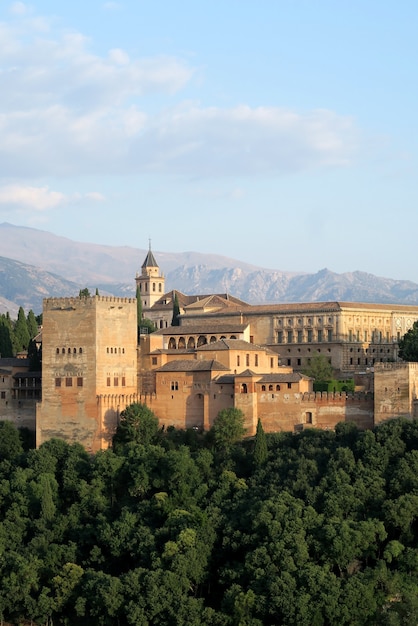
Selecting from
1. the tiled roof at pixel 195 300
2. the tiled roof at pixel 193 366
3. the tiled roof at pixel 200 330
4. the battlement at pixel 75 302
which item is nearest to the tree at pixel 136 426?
the tiled roof at pixel 193 366

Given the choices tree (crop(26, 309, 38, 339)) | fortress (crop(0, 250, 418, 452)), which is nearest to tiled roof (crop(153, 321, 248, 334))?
fortress (crop(0, 250, 418, 452))

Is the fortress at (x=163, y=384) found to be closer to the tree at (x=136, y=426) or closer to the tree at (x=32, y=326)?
the tree at (x=136, y=426)

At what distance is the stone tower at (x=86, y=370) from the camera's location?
60500 millimetres

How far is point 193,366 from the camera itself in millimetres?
61188

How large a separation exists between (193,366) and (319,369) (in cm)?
1112

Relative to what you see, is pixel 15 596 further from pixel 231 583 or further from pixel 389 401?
pixel 389 401

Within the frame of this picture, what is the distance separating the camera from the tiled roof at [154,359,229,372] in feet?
200

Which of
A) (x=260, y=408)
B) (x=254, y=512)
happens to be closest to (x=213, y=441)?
(x=260, y=408)

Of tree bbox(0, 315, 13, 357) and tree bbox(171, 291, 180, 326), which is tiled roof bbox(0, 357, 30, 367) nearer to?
tree bbox(0, 315, 13, 357)

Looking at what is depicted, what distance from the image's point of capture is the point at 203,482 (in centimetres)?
5609

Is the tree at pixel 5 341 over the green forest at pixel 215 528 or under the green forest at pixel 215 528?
over

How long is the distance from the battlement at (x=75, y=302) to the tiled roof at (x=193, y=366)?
3.78 meters

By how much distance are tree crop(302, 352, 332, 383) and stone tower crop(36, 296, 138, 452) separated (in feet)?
35.5

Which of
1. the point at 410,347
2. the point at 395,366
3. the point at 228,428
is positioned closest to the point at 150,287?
the point at 410,347
